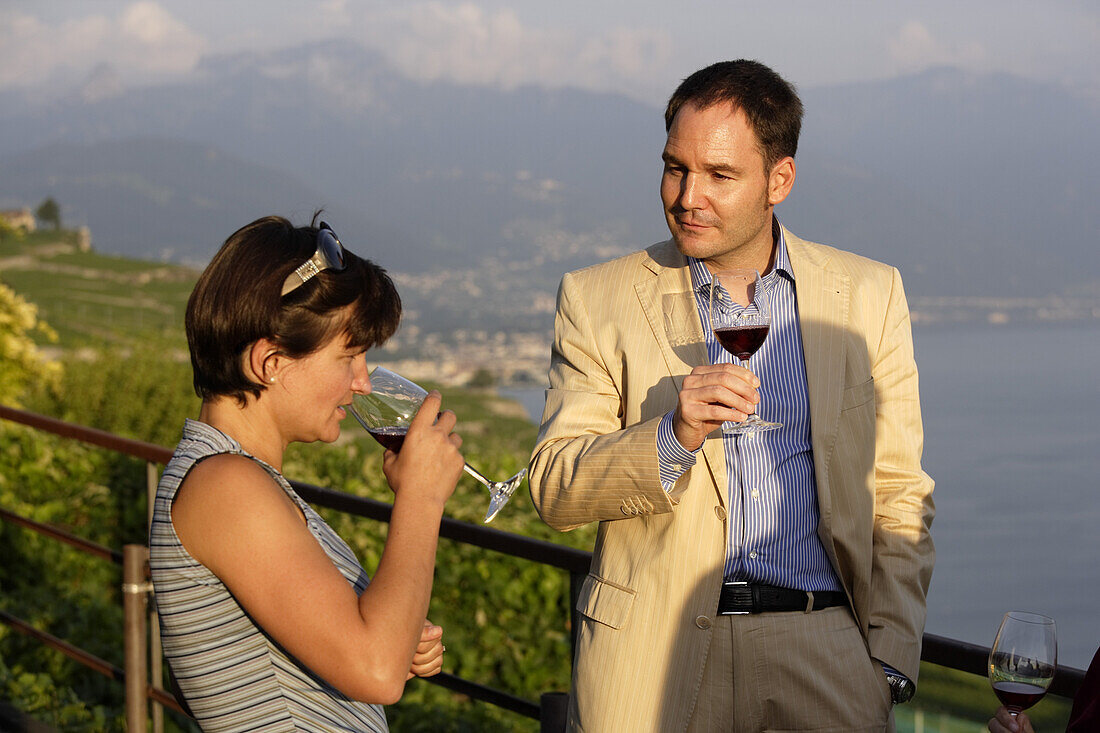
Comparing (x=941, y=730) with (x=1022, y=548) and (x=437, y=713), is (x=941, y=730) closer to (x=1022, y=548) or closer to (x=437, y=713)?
(x=437, y=713)

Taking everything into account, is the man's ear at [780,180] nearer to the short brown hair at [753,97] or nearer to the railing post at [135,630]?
the short brown hair at [753,97]

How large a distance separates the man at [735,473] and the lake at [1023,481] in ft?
61.4

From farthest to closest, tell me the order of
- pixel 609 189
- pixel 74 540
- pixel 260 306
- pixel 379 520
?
pixel 609 189, pixel 74 540, pixel 379 520, pixel 260 306

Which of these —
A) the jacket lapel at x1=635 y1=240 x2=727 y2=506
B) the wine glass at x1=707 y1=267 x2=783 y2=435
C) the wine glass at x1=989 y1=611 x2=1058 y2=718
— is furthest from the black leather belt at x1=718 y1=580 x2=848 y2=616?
the wine glass at x1=989 y1=611 x2=1058 y2=718

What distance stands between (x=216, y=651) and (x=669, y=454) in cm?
94

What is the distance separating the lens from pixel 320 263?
148 centimetres

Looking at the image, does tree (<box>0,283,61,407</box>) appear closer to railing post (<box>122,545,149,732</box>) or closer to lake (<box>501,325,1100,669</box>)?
railing post (<box>122,545,149,732</box>)

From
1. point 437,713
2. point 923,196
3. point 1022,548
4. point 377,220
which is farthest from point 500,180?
point 437,713

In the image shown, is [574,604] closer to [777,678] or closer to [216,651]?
[777,678]

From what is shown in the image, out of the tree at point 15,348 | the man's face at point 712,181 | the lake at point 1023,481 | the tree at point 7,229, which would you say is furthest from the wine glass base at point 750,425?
the lake at point 1023,481

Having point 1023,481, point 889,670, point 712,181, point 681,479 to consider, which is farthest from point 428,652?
point 1023,481

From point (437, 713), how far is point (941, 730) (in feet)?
8.79

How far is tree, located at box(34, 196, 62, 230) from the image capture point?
53.2 m

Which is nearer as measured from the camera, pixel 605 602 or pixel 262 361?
pixel 262 361
